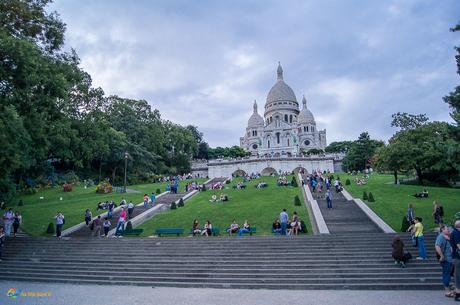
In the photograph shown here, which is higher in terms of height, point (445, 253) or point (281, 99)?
point (281, 99)

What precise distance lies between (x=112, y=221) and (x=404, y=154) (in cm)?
2594

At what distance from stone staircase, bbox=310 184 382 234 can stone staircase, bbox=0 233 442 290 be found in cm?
335

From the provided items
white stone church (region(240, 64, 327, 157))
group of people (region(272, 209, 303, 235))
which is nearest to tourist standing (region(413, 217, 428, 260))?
group of people (region(272, 209, 303, 235))

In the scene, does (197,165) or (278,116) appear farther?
(278,116)

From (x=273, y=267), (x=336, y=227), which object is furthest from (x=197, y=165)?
(x=273, y=267)

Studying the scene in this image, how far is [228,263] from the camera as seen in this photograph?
14312mm

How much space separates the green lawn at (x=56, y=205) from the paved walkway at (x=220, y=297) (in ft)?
35.8

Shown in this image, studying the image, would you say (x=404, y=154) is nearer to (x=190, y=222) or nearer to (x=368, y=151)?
(x=190, y=222)

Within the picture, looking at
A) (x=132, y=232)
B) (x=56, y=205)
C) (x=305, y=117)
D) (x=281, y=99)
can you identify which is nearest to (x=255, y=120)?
(x=281, y=99)

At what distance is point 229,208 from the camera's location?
26.8m

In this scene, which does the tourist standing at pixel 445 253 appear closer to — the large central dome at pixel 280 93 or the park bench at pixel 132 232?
the park bench at pixel 132 232

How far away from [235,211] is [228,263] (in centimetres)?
1109

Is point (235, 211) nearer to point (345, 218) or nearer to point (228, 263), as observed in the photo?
point (345, 218)

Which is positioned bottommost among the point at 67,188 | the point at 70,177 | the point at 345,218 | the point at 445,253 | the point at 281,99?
the point at 345,218
